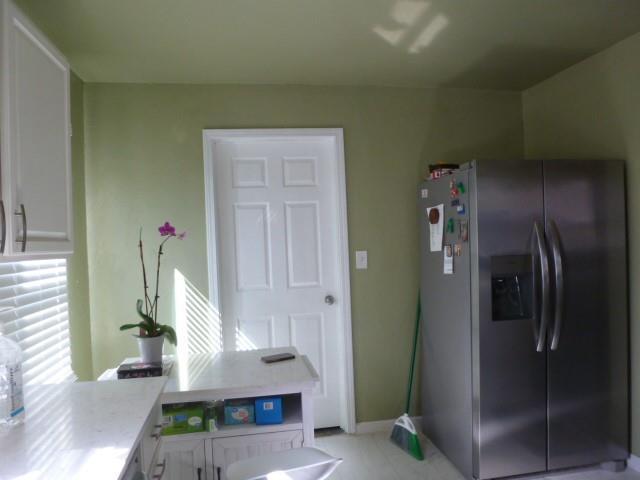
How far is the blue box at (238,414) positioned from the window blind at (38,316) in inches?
35.3

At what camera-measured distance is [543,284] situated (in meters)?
2.32

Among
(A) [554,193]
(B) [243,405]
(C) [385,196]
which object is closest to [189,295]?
(B) [243,405]

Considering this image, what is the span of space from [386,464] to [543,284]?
1.37 m

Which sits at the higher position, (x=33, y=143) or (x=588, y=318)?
(x=33, y=143)

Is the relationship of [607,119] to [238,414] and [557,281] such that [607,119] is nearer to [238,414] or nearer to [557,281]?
[557,281]

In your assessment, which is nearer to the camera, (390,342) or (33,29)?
(33,29)

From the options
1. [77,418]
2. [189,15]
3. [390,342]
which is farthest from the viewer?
[390,342]

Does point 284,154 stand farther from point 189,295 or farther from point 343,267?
point 189,295

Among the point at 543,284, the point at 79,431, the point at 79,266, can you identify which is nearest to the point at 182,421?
the point at 79,431

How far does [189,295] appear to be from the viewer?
9.46 feet

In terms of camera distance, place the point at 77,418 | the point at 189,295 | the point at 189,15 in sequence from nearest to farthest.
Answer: the point at 77,418 → the point at 189,15 → the point at 189,295

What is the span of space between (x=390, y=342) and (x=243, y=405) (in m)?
1.54

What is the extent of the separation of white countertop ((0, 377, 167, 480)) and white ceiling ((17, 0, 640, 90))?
157cm

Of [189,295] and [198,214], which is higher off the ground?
[198,214]
